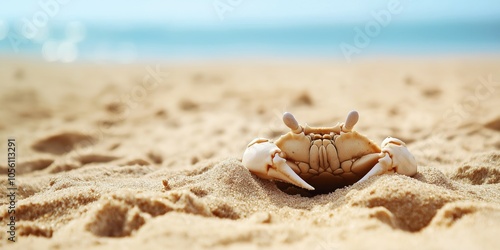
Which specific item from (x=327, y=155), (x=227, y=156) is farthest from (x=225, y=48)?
(x=327, y=155)

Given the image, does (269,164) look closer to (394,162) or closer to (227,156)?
(394,162)

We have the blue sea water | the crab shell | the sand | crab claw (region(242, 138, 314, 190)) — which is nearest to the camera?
the sand

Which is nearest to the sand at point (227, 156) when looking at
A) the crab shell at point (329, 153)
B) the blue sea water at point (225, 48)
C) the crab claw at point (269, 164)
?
the crab claw at point (269, 164)

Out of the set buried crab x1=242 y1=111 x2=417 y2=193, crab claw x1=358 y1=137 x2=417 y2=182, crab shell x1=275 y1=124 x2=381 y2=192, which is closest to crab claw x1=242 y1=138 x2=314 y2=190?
buried crab x1=242 y1=111 x2=417 y2=193

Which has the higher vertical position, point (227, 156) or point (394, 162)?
point (227, 156)

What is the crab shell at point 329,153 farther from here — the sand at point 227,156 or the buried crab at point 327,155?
the sand at point 227,156

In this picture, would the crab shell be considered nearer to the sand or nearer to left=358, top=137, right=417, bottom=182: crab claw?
left=358, top=137, right=417, bottom=182: crab claw
